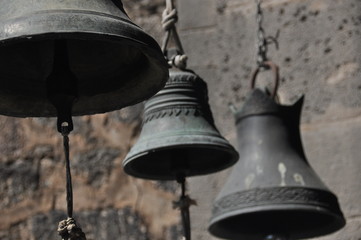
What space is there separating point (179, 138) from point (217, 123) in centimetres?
86

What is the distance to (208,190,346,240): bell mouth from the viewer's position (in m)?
3.23

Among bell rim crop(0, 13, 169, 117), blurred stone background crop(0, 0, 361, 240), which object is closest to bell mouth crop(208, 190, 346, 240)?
blurred stone background crop(0, 0, 361, 240)

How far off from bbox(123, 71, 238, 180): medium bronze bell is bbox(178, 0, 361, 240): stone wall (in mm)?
652

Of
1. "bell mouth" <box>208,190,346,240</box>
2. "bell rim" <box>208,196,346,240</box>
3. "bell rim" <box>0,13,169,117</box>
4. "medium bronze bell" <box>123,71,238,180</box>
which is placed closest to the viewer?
"bell rim" <box>0,13,169,117</box>

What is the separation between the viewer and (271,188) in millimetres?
3111

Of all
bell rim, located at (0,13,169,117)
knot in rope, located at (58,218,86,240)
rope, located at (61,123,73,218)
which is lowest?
knot in rope, located at (58,218,86,240)

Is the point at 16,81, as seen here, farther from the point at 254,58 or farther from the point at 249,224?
the point at 254,58

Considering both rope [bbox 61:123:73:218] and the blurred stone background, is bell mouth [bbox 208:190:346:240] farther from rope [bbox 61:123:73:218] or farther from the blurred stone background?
rope [bbox 61:123:73:218]

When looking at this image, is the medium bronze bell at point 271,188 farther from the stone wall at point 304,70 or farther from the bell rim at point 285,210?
the stone wall at point 304,70

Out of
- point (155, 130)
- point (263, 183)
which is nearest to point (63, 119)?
point (155, 130)

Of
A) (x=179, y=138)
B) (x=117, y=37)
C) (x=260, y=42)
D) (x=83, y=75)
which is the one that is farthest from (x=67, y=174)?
(x=260, y=42)

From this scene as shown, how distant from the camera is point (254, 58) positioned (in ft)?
12.5

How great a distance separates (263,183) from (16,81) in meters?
0.91

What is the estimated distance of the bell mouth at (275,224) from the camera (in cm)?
323
